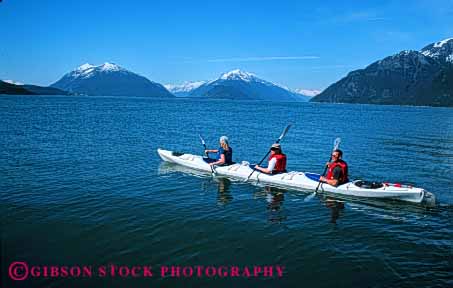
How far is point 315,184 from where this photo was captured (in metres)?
17.3

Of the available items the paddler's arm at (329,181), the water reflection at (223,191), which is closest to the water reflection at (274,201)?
the water reflection at (223,191)

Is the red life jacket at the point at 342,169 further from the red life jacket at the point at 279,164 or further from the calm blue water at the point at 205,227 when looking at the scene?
the red life jacket at the point at 279,164

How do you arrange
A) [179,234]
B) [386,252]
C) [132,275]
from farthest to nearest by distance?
[179,234] < [386,252] < [132,275]

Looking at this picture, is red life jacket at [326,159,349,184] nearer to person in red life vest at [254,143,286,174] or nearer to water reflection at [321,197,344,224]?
water reflection at [321,197,344,224]

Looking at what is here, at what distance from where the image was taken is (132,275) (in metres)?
9.53

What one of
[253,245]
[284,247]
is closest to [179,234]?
[253,245]

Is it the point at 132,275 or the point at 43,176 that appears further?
the point at 43,176

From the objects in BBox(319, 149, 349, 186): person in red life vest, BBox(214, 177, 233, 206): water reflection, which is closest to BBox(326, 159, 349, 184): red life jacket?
BBox(319, 149, 349, 186): person in red life vest

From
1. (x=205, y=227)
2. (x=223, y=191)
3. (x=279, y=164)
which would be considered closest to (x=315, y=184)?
(x=279, y=164)

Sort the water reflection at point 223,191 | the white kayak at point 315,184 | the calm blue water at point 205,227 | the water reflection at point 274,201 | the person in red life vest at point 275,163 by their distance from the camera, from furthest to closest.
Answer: the person in red life vest at point 275,163 → the water reflection at point 223,191 → the white kayak at point 315,184 → the water reflection at point 274,201 → the calm blue water at point 205,227

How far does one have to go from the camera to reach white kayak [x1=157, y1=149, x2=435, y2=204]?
15.6 m

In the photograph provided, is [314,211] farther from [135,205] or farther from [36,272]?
[36,272]

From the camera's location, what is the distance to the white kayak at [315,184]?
15.6 meters

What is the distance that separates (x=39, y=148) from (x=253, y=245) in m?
20.6
